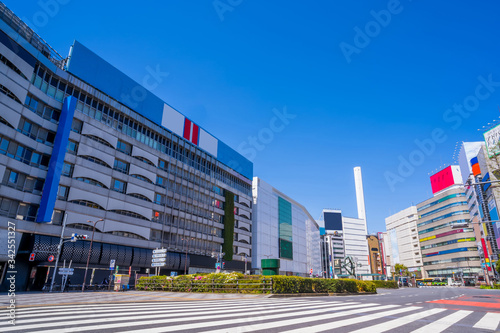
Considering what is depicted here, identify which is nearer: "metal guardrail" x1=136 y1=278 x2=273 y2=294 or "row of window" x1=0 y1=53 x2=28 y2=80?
"metal guardrail" x1=136 y1=278 x2=273 y2=294

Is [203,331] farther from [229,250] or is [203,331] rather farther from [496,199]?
[496,199]

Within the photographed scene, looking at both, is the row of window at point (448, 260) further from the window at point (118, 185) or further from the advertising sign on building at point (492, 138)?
the window at point (118, 185)

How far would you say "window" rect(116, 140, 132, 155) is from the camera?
4538cm

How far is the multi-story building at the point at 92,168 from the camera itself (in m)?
32.6

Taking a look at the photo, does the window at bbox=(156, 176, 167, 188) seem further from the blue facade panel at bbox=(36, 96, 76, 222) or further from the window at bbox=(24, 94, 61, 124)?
the window at bbox=(24, 94, 61, 124)

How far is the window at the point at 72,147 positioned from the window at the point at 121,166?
652cm

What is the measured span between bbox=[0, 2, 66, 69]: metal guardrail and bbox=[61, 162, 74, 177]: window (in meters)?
14.2

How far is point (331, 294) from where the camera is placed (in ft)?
86.4

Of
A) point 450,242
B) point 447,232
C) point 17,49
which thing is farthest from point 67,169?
point 450,242

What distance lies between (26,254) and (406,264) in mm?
159969

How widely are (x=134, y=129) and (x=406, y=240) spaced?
487ft

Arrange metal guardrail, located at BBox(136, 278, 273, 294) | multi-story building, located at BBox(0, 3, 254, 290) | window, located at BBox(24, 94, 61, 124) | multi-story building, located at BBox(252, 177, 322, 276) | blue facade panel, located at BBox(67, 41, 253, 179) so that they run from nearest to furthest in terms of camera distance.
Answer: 1. metal guardrail, located at BBox(136, 278, 273, 294)
2. multi-story building, located at BBox(0, 3, 254, 290)
3. window, located at BBox(24, 94, 61, 124)
4. blue facade panel, located at BBox(67, 41, 253, 179)
5. multi-story building, located at BBox(252, 177, 322, 276)

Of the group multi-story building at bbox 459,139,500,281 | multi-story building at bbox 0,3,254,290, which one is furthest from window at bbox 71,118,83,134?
multi-story building at bbox 459,139,500,281

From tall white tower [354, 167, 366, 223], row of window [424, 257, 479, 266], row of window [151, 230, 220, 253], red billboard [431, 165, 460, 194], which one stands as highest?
tall white tower [354, 167, 366, 223]
